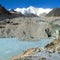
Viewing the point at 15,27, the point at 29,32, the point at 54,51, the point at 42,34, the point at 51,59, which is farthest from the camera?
the point at 15,27

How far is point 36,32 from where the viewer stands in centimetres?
Answer: 2384

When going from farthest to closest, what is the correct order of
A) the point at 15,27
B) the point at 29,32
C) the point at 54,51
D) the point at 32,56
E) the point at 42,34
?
the point at 15,27, the point at 29,32, the point at 42,34, the point at 54,51, the point at 32,56

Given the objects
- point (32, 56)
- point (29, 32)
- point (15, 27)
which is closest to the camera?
point (32, 56)

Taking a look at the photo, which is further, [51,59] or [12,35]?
[12,35]

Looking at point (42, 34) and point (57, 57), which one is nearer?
point (57, 57)

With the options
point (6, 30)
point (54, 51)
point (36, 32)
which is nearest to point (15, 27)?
point (6, 30)

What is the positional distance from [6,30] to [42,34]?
4643 millimetres

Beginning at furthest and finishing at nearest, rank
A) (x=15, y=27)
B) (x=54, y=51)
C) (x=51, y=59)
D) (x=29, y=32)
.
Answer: (x=15, y=27), (x=29, y=32), (x=54, y=51), (x=51, y=59)

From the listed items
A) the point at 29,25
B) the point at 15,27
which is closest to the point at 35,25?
the point at 29,25

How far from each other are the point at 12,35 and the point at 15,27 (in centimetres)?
258

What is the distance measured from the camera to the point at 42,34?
2267 cm

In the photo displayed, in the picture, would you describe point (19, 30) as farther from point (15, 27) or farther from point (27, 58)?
point (27, 58)

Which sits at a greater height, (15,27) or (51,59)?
(15,27)

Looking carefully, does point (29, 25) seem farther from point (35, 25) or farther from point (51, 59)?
point (51, 59)
